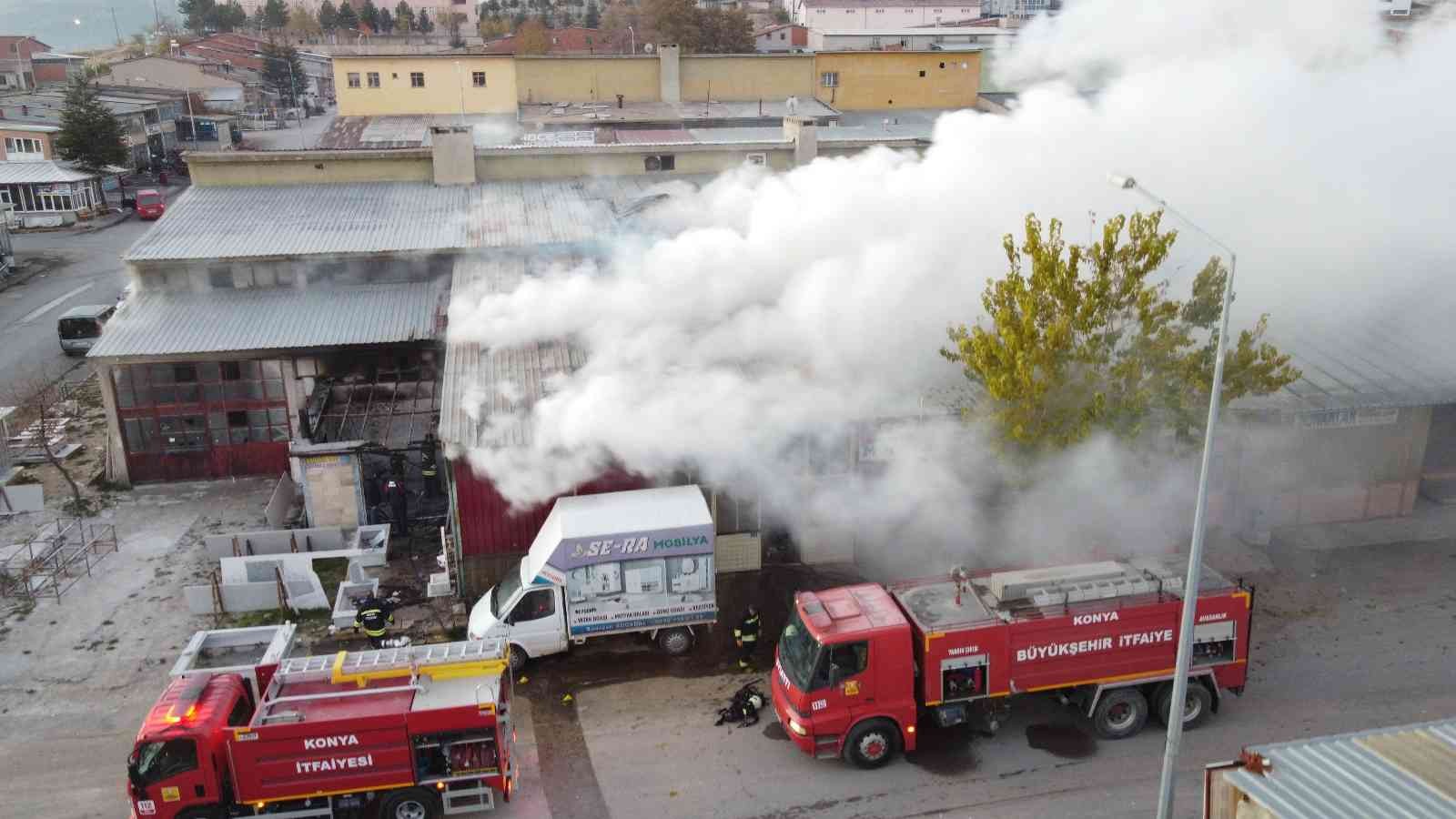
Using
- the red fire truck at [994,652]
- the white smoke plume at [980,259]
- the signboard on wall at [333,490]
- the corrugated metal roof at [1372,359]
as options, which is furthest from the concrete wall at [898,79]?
the red fire truck at [994,652]

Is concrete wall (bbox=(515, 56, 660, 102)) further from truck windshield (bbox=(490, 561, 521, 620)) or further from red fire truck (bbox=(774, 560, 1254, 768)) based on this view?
red fire truck (bbox=(774, 560, 1254, 768))

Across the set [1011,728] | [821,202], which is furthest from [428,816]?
[821,202]

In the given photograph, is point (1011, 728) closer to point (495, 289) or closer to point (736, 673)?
point (736, 673)

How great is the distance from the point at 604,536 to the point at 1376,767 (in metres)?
9.01

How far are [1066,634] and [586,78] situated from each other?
35838mm

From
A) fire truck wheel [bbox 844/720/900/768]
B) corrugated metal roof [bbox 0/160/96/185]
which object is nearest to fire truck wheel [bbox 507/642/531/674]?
fire truck wheel [bbox 844/720/900/768]

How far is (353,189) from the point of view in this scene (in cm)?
2597

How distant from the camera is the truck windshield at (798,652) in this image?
38.6 feet

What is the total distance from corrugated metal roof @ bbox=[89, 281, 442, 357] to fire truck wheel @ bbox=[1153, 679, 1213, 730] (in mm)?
14693

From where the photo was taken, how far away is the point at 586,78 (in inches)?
1676

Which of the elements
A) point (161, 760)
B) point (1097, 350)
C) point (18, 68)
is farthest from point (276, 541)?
point (18, 68)

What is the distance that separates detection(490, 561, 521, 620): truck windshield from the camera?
565 inches

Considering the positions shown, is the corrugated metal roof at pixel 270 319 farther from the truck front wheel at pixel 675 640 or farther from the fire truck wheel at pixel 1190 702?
the fire truck wheel at pixel 1190 702

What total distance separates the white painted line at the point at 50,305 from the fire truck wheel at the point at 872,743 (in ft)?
101
